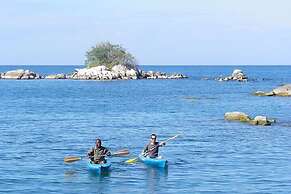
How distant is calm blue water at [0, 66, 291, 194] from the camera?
43.3 metres

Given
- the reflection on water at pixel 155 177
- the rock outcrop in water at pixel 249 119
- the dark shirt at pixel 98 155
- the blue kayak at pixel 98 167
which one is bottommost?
the reflection on water at pixel 155 177

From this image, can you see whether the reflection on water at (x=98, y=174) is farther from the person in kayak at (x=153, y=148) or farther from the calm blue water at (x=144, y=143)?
the person in kayak at (x=153, y=148)

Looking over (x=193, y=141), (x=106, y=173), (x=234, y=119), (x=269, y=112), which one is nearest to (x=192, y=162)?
(x=106, y=173)

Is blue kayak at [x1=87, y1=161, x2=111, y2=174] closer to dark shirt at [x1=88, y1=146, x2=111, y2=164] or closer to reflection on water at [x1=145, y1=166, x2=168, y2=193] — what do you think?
dark shirt at [x1=88, y1=146, x2=111, y2=164]

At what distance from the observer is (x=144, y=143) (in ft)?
205

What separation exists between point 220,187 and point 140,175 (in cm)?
653

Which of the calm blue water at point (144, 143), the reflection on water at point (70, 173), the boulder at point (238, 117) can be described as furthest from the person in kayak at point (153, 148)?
the boulder at point (238, 117)

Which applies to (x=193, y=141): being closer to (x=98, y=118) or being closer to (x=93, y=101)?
(x=98, y=118)

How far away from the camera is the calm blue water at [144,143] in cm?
4334

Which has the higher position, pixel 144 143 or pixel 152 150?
pixel 152 150

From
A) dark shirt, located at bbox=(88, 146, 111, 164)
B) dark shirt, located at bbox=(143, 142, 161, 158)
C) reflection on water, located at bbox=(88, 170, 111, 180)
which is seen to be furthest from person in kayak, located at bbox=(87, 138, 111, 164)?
dark shirt, located at bbox=(143, 142, 161, 158)

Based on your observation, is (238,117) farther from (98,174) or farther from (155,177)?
(98,174)

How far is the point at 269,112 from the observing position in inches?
3713

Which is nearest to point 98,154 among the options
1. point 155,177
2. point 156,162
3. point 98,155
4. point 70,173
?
point 98,155
